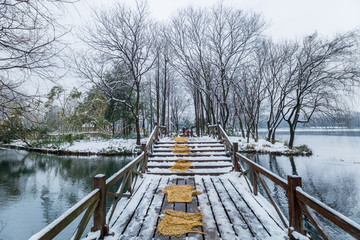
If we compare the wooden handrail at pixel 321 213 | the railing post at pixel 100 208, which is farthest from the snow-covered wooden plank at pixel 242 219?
the railing post at pixel 100 208

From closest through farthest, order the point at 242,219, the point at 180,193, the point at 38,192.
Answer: the point at 242,219 < the point at 180,193 < the point at 38,192

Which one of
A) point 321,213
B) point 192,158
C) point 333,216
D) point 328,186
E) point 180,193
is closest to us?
point 333,216

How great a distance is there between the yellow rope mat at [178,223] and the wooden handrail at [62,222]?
120 centimetres

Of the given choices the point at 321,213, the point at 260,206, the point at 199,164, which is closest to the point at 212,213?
the point at 260,206

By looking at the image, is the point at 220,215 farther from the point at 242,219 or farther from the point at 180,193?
the point at 180,193

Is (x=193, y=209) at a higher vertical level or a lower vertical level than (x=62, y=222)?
lower

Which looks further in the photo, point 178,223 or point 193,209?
point 193,209

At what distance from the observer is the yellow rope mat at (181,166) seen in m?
6.63

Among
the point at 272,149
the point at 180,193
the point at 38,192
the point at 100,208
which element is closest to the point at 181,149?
the point at 180,193

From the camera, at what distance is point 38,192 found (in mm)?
8031

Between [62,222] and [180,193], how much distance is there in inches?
121

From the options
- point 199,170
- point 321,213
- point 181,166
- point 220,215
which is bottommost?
point 220,215

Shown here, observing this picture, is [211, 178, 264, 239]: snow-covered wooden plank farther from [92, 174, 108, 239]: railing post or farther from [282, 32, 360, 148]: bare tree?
[282, 32, 360, 148]: bare tree

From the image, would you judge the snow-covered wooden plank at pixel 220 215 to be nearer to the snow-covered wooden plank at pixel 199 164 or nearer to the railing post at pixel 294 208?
the railing post at pixel 294 208
